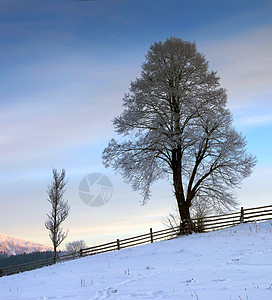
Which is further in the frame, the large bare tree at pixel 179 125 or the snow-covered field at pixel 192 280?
the large bare tree at pixel 179 125

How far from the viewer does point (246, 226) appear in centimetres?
1886

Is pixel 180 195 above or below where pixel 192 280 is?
above

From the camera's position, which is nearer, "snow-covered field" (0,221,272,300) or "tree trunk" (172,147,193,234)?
"snow-covered field" (0,221,272,300)

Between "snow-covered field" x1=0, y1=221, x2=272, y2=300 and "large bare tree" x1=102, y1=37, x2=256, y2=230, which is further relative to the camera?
"large bare tree" x1=102, y1=37, x2=256, y2=230

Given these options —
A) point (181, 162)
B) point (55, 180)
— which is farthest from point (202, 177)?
point (55, 180)

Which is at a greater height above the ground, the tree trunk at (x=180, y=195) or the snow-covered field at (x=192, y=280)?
the tree trunk at (x=180, y=195)

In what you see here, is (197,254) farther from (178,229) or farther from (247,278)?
(178,229)

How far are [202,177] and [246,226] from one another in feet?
12.9

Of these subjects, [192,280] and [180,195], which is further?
[180,195]

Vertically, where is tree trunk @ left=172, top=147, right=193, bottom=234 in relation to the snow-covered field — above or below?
above

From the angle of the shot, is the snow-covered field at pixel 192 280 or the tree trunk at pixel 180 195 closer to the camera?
the snow-covered field at pixel 192 280

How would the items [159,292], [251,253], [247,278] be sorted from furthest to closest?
[251,253], [247,278], [159,292]

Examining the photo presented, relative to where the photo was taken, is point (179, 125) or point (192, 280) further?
point (179, 125)

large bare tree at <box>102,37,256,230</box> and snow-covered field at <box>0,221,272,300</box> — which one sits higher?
large bare tree at <box>102,37,256,230</box>
